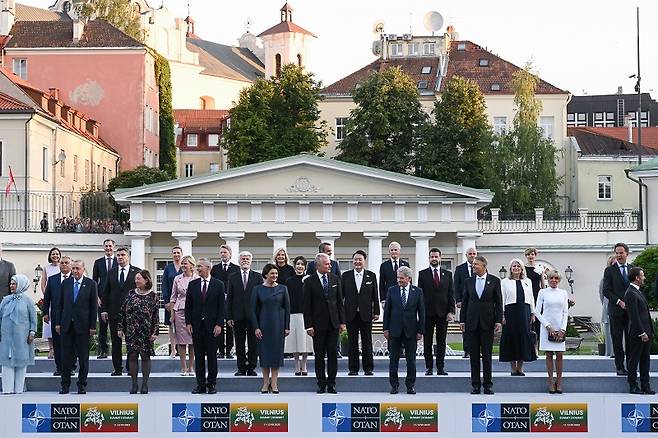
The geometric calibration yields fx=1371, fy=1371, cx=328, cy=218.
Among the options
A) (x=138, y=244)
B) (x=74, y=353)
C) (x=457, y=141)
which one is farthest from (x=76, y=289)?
(x=457, y=141)

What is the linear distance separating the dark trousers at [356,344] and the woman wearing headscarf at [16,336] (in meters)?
5.21

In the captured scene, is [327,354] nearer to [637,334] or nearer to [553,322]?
[553,322]

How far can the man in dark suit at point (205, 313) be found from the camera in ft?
71.2

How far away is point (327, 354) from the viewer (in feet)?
71.1

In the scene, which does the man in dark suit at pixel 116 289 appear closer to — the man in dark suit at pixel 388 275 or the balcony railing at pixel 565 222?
the man in dark suit at pixel 388 275

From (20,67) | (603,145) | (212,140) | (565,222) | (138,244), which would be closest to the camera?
(138,244)

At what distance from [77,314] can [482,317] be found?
647 cm

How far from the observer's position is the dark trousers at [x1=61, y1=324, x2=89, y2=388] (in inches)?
854

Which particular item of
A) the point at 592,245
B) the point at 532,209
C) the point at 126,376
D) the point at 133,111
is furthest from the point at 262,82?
the point at 126,376

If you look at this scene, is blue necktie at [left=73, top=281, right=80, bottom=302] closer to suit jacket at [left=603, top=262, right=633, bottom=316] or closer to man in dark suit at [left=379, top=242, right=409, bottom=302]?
man in dark suit at [left=379, top=242, right=409, bottom=302]

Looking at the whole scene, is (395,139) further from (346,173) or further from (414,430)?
(414,430)

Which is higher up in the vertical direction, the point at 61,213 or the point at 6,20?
the point at 6,20

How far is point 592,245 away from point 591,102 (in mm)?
77481

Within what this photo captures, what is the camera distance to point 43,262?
175 feet
